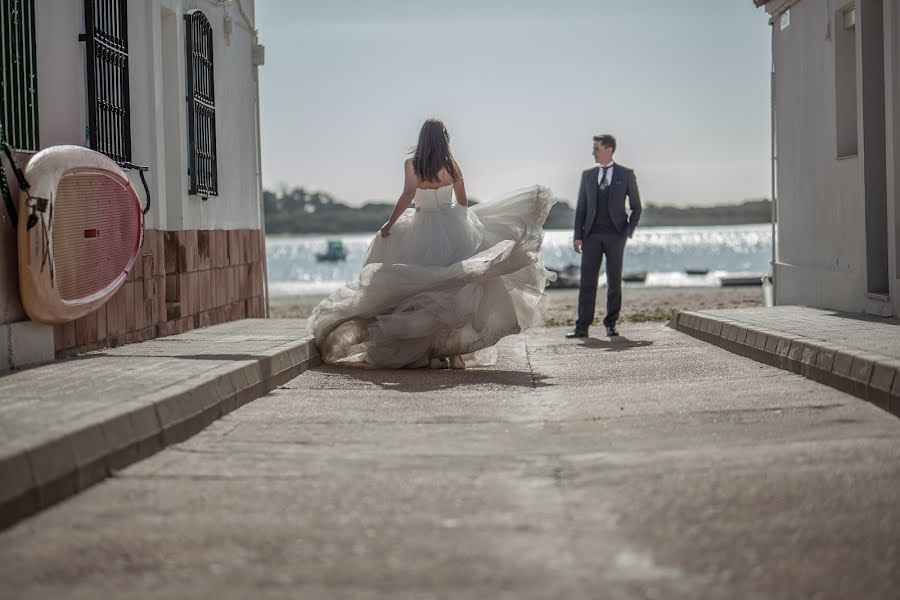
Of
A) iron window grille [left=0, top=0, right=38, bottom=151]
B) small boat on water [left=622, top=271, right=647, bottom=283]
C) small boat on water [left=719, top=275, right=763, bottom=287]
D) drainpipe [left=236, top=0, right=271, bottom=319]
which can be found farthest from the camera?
small boat on water [left=622, top=271, right=647, bottom=283]

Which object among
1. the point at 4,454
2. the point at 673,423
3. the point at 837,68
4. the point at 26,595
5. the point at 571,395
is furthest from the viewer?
the point at 837,68

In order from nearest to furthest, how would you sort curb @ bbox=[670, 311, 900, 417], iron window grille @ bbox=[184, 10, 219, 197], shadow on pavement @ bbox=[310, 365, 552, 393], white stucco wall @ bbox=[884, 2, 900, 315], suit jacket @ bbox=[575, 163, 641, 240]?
curb @ bbox=[670, 311, 900, 417] → shadow on pavement @ bbox=[310, 365, 552, 393] → white stucco wall @ bbox=[884, 2, 900, 315] → iron window grille @ bbox=[184, 10, 219, 197] → suit jacket @ bbox=[575, 163, 641, 240]

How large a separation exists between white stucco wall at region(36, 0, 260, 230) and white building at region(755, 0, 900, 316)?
7.21 metres

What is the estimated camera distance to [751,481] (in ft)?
16.4

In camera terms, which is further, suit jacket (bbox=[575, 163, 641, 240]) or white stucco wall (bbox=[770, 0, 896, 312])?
suit jacket (bbox=[575, 163, 641, 240])

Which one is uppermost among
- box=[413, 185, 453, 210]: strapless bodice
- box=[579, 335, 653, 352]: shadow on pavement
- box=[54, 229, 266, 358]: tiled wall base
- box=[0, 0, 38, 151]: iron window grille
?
box=[0, 0, 38, 151]: iron window grille

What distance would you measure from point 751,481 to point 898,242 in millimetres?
7880

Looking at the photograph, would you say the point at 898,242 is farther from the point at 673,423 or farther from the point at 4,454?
the point at 4,454

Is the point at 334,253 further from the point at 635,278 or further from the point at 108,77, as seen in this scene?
the point at 108,77

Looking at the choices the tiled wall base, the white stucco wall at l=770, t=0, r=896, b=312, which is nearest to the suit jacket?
the white stucco wall at l=770, t=0, r=896, b=312

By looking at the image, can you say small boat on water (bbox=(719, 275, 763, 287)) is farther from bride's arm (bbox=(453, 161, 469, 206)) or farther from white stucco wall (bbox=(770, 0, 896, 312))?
bride's arm (bbox=(453, 161, 469, 206))

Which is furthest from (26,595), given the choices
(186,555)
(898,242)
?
(898,242)

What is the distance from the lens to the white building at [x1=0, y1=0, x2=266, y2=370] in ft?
29.2

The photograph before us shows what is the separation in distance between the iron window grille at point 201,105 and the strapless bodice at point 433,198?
3290mm
